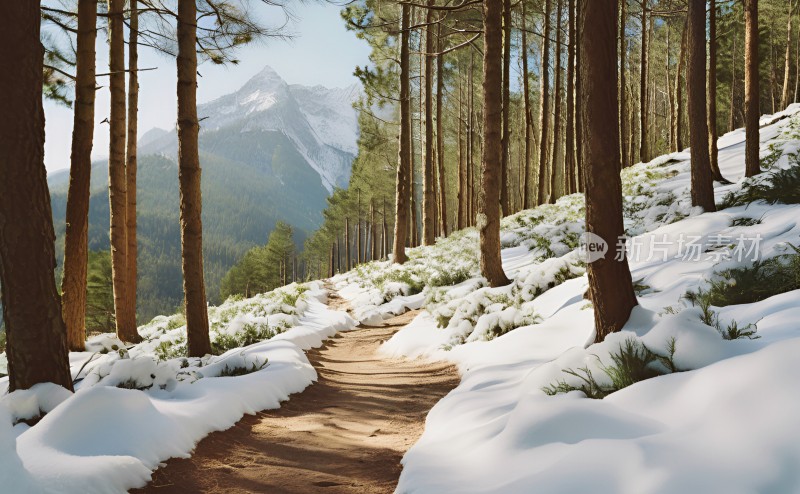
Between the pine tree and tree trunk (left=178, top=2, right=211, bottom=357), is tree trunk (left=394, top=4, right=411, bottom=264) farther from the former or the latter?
tree trunk (left=178, top=2, right=211, bottom=357)

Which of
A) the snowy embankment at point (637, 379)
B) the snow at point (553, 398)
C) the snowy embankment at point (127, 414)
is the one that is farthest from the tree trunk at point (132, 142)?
the snowy embankment at point (637, 379)

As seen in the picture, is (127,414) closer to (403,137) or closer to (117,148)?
(117,148)

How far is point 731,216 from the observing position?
7.94m

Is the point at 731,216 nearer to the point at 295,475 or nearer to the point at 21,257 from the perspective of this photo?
the point at 295,475

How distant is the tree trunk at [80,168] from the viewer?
7941 mm

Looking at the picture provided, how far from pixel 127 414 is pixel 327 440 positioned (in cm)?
162

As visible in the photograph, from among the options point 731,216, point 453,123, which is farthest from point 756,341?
point 453,123

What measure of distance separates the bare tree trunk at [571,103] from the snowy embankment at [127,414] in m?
14.2

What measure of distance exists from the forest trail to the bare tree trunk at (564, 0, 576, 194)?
525 inches


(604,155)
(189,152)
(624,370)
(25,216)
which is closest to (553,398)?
(624,370)

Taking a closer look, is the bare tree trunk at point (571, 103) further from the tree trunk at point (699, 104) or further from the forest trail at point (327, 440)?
the forest trail at point (327, 440)

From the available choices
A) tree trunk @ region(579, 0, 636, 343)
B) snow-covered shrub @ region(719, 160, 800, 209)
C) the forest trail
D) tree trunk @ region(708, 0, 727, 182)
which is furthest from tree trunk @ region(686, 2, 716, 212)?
the forest trail

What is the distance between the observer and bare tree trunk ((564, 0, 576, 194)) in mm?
15992

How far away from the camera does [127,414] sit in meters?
3.47
